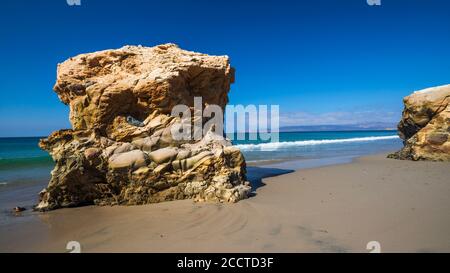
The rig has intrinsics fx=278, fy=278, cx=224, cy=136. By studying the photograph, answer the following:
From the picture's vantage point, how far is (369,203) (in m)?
6.59

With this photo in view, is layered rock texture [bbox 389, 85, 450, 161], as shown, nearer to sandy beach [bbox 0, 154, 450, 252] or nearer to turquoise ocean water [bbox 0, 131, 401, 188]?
turquoise ocean water [bbox 0, 131, 401, 188]

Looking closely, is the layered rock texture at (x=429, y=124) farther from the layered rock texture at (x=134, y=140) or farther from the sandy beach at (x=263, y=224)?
the layered rock texture at (x=134, y=140)

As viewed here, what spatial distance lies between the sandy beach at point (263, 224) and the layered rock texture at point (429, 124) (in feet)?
22.6

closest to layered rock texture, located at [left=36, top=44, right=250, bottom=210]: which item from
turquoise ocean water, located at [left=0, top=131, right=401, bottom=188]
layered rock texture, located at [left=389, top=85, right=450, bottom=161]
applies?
turquoise ocean water, located at [left=0, top=131, right=401, bottom=188]

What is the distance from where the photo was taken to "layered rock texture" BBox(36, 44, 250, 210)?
23.8 feet

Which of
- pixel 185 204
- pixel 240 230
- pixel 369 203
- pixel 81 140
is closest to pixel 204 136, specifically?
pixel 185 204

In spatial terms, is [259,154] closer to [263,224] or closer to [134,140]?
[134,140]

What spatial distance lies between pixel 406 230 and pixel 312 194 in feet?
9.80

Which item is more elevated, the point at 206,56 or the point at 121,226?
the point at 206,56

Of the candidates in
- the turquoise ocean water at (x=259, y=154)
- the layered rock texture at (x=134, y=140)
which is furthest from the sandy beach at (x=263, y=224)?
the turquoise ocean water at (x=259, y=154)

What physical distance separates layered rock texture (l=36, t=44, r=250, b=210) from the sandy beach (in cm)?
50
